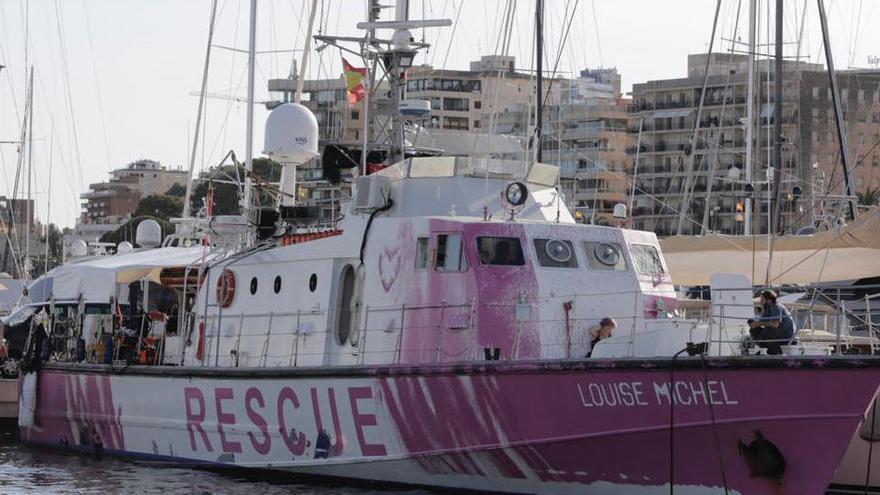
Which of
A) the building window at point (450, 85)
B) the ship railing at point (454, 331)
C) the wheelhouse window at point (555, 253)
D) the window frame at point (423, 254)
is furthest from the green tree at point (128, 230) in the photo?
the wheelhouse window at point (555, 253)

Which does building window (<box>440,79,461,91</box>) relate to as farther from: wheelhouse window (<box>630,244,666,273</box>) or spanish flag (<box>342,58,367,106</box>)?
wheelhouse window (<box>630,244,666,273</box>)

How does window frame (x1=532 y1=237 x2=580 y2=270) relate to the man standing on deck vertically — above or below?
above

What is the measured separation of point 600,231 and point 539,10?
14078mm

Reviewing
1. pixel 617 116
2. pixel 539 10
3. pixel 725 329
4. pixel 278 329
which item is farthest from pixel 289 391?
pixel 617 116

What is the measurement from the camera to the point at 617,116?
3762 inches

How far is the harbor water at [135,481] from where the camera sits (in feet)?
66.2

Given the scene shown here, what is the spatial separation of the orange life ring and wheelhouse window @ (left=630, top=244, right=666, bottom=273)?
19.8 feet

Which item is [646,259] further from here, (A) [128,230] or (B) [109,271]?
(A) [128,230]

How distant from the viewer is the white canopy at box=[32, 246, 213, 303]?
2625 cm

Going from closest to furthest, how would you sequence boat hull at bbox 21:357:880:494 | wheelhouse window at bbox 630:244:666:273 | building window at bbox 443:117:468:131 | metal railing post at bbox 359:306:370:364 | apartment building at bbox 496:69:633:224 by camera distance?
boat hull at bbox 21:357:880:494 → metal railing post at bbox 359:306:370:364 → wheelhouse window at bbox 630:244:666:273 → apartment building at bbox 496:69:633:224 → building window at bbox 443:117:468:131

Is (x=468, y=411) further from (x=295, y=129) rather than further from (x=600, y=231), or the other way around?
(x=295, y=129)

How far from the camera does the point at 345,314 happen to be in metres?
20.8

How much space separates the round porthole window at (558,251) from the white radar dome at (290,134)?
19.8ft

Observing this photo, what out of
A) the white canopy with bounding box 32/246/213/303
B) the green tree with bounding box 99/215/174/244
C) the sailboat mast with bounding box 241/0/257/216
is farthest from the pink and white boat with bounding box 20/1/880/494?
the green tree with bounding box 99/215/174/244
